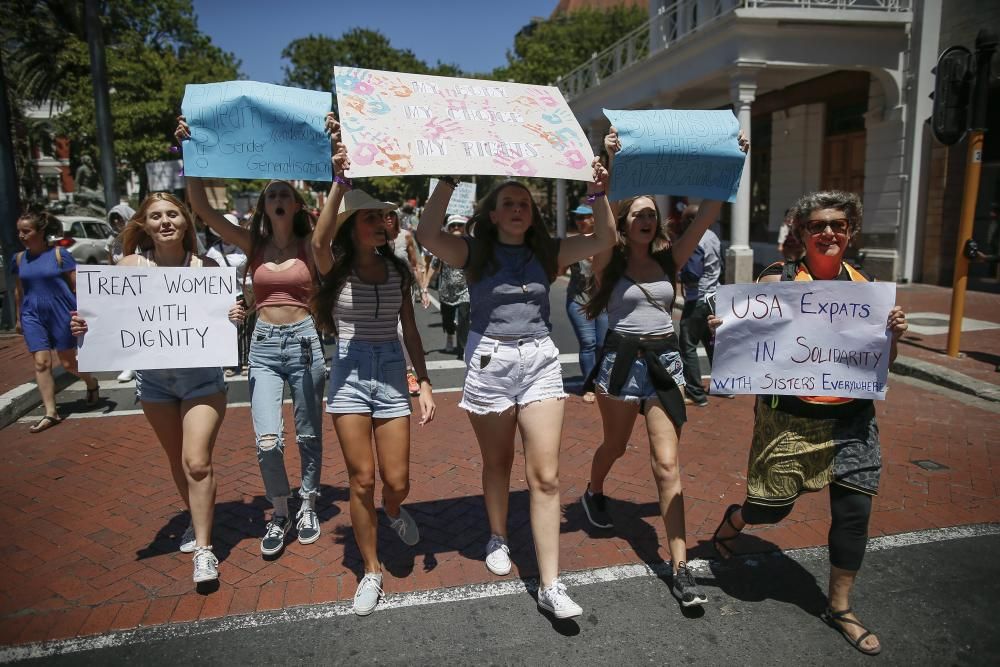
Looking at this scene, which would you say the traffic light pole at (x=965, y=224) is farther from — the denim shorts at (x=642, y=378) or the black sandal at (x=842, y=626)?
the black sandal at (x=842, y=626)

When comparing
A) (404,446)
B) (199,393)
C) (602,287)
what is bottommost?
(404,446)

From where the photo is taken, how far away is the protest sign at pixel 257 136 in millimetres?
3074

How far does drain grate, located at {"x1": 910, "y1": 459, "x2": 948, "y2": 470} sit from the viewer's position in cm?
470

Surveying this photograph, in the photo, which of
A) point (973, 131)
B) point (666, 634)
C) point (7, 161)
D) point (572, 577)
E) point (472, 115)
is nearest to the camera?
point (666, 634)

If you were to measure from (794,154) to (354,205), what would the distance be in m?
17.6

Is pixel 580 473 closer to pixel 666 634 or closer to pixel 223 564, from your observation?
pixel 666 634

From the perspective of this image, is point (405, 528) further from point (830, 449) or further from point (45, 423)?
point (45, 423)

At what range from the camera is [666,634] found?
2900 millimetres

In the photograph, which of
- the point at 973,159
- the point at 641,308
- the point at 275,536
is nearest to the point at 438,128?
the point at 641,308

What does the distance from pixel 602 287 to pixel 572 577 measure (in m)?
1.51

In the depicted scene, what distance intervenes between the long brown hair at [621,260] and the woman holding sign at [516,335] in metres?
0.29

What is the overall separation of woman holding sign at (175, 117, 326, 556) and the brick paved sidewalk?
46 cm

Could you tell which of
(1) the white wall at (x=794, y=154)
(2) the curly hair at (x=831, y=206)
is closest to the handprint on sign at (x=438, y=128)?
(2) the curly hair at (x=831, y=206)

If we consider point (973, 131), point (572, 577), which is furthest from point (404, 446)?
point (973, 131)
